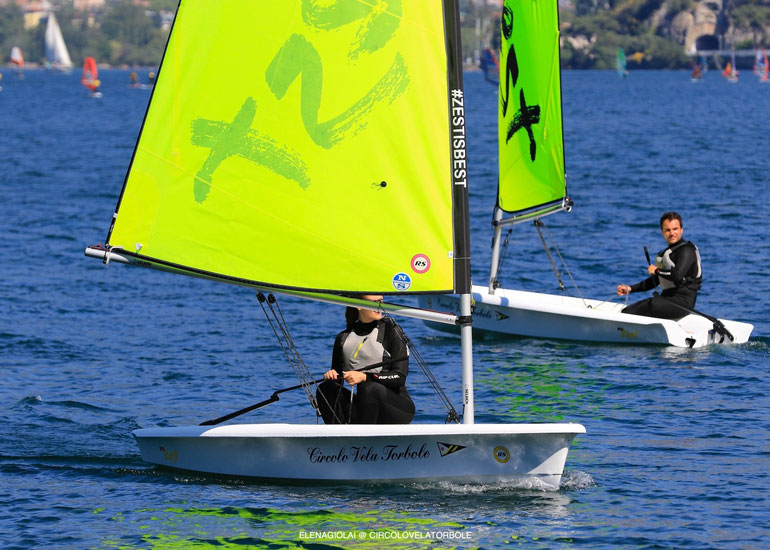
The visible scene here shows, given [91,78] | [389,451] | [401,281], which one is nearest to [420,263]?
[401,281]

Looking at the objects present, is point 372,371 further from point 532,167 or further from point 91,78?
point 91,78

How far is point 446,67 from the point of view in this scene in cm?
1190

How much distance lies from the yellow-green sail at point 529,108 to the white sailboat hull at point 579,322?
1.70 metres

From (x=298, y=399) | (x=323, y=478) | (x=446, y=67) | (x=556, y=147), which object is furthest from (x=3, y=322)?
(x=446, y=67)

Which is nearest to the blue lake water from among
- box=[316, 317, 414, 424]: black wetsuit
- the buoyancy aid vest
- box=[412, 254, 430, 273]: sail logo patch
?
box=[316, 317, 414, 424]: black wetsuit

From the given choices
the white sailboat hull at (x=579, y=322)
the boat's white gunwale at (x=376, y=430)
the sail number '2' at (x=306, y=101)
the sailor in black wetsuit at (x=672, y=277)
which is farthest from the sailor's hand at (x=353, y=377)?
the white sailboat hull at (x=579, y=322)

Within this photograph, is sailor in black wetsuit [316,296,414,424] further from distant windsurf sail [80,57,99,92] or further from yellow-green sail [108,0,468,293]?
distant windsurf sail [80,57,99,92]

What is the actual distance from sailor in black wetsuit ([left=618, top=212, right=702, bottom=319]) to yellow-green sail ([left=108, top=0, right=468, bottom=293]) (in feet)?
27.3

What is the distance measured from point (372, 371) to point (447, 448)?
1.25m

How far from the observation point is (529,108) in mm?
21500

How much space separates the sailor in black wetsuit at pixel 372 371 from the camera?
13.2 meters

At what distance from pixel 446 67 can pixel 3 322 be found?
1417 cm

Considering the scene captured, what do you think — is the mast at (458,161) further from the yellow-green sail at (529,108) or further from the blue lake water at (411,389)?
the yellow-green sail at (529,108)

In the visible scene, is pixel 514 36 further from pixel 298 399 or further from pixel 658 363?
pixel 298 399
